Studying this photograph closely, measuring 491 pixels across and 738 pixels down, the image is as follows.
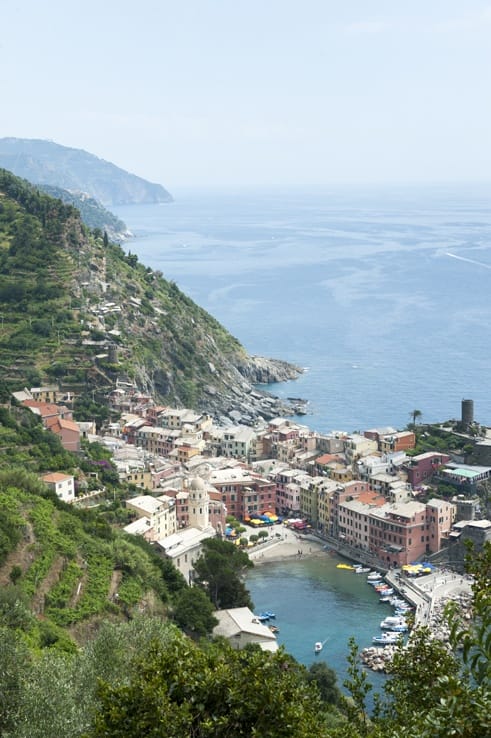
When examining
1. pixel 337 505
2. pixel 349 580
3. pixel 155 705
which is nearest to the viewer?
pixel 155 705

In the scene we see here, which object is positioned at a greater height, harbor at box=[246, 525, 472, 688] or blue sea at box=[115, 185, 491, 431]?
blue sea at box=[115, 185, 491, 431]

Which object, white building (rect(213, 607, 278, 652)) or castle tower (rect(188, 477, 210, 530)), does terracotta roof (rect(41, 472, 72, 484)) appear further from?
white building (rect(213, 607, 278, 652))

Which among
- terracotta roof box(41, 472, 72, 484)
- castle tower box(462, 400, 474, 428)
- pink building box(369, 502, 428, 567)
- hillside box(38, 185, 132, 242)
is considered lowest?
pink building box(369, 502, 428, 567)

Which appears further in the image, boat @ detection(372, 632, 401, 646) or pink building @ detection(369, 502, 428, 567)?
pink building @ detection(369, 502, 428, 567)

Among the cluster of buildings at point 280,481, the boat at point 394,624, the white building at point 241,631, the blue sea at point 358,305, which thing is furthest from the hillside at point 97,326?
the boat at point 394,624

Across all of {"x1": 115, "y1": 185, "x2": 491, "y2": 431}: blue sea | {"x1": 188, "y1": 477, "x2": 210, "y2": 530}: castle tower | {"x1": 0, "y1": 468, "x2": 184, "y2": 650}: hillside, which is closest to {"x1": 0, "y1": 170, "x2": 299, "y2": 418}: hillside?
{"x1": 115, "y1": 185, "x2": 491, "y2": 431}: blue sea

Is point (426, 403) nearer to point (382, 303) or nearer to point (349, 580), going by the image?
point (349, 580)

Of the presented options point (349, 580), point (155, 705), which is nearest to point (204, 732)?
point (155, 705)
